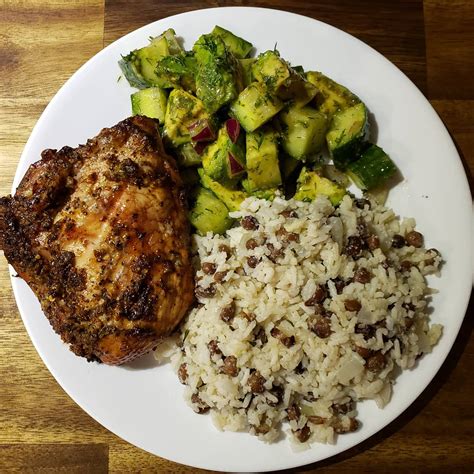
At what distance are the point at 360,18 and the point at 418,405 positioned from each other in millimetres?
2236

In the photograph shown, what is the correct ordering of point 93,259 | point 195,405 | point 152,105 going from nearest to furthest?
point 93,259
point 195,405
point 152,105

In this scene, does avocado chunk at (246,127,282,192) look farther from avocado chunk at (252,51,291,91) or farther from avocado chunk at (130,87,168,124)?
avocado chunk at (130,87,168,124)

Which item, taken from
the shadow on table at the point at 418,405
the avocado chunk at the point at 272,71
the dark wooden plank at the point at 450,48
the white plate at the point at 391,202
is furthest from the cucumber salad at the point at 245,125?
the shadow on table at the point at 418,405

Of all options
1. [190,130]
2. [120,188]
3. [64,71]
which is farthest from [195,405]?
[64,71]

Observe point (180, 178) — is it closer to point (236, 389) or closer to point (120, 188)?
point (120, 188)

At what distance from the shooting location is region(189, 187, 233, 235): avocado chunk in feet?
10.3

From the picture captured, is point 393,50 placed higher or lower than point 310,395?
higher

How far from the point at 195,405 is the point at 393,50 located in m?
2.30

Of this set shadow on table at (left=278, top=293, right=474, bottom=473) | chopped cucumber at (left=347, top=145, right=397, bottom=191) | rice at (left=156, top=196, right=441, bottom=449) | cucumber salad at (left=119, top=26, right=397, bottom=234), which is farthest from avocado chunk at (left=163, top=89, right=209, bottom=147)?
shadow on table at (left=278, top=293, right=474, bottom=473)

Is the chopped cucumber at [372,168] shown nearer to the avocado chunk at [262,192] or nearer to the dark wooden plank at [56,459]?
the avocado chunk at [262,192]

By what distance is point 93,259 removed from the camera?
9.07ft

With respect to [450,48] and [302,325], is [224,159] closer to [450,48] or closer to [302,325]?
[302,325]

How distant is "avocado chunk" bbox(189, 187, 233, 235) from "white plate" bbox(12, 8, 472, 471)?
681 mm

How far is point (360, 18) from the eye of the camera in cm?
371
